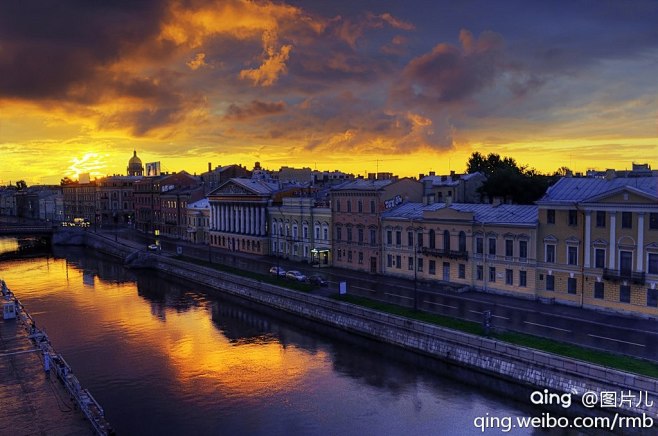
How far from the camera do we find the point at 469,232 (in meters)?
48.7

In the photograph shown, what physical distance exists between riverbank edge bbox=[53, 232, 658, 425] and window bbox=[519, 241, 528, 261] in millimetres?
12271

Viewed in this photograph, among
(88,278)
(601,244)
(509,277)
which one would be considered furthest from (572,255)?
(88,278)

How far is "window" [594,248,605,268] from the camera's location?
130ft

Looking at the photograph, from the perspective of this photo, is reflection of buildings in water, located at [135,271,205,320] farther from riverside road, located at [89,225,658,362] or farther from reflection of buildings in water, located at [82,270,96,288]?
riverside road, located at [89,225,658,362]

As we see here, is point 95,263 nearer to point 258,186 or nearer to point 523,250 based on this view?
point 258,186

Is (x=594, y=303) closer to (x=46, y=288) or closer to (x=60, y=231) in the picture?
(x=46, y=288)

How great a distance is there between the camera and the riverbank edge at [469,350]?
88.1 feet

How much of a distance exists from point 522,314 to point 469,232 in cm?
1093

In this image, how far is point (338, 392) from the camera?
32.0m

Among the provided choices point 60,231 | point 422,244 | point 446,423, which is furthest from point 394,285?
point 60,231

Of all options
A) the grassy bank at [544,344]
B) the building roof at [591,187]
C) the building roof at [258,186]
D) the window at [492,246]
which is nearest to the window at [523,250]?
the window at [492,246]

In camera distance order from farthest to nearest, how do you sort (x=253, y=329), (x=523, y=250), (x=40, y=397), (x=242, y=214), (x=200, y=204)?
(x=200, y=204) → (x=242, y=214) → (x=253, y=329) → (x=523, y=250) → (x=40, y=397)

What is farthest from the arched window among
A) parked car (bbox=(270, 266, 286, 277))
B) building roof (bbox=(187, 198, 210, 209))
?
building roof (bbox=(187, 198, 210, 209))

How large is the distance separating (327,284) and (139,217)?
88.3m
